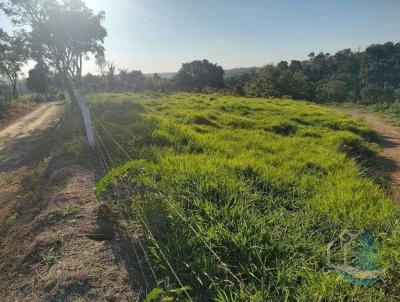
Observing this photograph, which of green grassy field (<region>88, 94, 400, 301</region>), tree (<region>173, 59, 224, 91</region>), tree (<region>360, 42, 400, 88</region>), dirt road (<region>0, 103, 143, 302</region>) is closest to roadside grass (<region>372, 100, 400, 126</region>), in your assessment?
green grassy field (<region>88, 94, 400, 301</region>)

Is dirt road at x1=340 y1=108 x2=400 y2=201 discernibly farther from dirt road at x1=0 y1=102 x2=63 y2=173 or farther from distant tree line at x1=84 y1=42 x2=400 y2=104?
distant tree line at x1=84 y1=42 x2=400 y2=104

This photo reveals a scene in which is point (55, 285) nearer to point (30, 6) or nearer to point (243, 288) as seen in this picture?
point (243, 288)

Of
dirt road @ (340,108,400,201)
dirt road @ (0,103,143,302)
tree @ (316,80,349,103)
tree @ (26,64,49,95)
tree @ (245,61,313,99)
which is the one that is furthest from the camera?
tree @ (26,64,49,95)

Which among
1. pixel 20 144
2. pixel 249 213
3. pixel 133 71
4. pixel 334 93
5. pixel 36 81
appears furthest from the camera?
pixel 133 71

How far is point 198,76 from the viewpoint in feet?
214

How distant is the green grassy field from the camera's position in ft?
10.7

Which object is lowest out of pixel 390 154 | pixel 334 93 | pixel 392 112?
pixel 334 93

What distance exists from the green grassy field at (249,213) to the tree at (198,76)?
5670 cm

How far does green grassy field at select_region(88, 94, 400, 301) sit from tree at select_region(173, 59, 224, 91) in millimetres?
56701

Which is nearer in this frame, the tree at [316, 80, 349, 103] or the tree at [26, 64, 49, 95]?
the tree at [316, 80, 349, 103]

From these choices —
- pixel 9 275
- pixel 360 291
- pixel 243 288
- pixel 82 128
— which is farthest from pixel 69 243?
pixel 82 128

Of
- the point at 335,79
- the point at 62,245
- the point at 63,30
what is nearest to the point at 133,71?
the point at 335,79

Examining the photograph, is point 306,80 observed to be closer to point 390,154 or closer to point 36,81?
point 390,154

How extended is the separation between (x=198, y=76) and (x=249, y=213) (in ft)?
205
